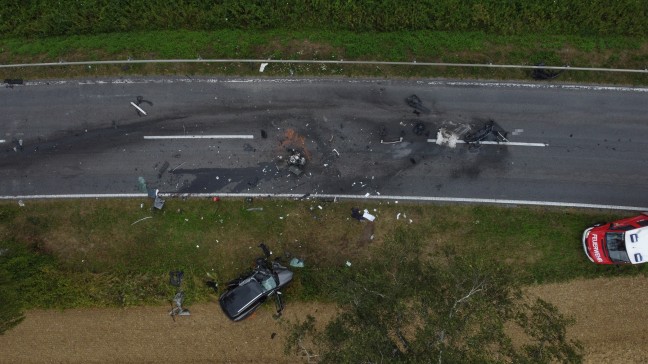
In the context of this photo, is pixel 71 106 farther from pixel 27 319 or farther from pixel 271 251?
pixel 271 251

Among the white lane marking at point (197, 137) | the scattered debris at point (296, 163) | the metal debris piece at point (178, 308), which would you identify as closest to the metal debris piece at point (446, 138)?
the scattered debris at point (296, 163)

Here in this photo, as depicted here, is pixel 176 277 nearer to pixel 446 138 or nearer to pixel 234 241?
pixel 234 241

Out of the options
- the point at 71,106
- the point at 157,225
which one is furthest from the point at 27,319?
the point at 71,106

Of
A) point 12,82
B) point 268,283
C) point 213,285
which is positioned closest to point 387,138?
point 268,283

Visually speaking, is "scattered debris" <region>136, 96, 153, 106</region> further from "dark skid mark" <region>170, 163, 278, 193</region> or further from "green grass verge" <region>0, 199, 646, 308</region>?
"green grass verge" <region>0, 199, 646, 308</region>

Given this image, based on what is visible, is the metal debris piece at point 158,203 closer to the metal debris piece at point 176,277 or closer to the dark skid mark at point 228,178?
the dark skid mark at point 228,178

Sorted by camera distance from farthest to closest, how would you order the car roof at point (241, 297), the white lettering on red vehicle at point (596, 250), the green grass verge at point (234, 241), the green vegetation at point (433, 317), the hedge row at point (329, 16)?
1. the hedge row at point (329, 16)
2. the green grass verge at point (234, 241)
3. the car roof at point (241, 297)
4. the white lettering on red vehicle at point (596, 250)
5. the green vegetation at point (433, 317)

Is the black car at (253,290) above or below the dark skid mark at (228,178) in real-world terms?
below
